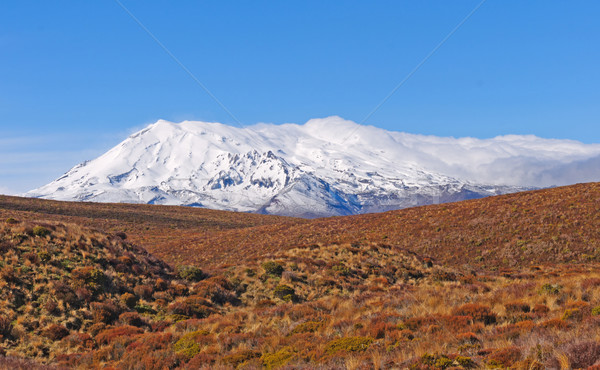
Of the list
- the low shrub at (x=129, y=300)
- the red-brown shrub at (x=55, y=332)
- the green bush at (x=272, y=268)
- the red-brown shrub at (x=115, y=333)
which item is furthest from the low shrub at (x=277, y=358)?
the green bush at (x=272, y=268)

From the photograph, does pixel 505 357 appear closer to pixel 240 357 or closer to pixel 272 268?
pixel 240 357

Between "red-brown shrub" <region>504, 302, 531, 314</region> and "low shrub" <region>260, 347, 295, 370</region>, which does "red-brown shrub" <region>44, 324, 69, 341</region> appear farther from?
"red-brown shrub" <region>504, 302, 531, 314</region>

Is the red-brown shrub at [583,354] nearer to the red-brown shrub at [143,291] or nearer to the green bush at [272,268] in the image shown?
the red-brown shrub at [143,291]

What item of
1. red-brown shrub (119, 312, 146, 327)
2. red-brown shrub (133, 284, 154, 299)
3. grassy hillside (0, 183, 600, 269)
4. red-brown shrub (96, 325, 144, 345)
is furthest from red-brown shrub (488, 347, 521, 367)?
grassy hillside (0, 183, 600, 269)

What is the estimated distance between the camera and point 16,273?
19.2 metres

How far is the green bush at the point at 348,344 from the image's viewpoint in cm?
1107

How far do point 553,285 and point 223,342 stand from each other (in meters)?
12.8

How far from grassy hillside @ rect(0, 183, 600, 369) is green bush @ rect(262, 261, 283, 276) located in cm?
10

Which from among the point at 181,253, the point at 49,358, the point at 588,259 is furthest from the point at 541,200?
the point at 49,358

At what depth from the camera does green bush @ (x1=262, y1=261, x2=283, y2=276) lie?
27000 millimetres

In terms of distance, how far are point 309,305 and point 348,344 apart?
7.74 m

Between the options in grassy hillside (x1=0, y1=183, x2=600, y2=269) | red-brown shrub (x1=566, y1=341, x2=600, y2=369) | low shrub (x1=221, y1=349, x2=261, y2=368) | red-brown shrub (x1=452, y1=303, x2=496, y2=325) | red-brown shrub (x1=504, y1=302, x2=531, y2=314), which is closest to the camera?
red-brown shrub (x1=566, y1=341, x2=600, y2=369)

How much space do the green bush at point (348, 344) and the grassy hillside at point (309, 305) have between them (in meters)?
0.05

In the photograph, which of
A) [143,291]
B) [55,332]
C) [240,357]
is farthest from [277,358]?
[143,291]
